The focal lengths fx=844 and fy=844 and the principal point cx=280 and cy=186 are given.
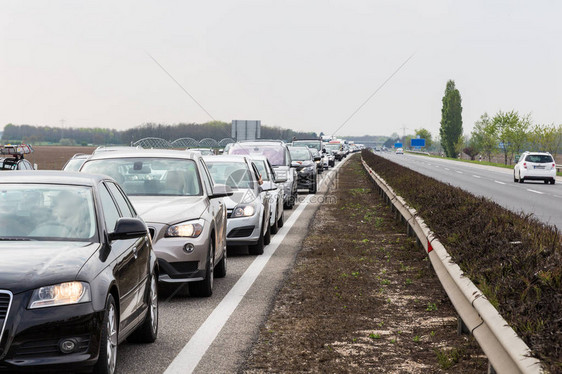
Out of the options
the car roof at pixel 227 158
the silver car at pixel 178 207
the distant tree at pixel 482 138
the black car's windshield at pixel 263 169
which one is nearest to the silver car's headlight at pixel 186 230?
the silver car at pixel 178 207

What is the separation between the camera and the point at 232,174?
597 inches

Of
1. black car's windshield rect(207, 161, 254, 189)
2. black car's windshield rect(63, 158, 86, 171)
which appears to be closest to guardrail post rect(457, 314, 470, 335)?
black car's windshield rect(207, 161, 254, 189)

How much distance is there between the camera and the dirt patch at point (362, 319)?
668cm

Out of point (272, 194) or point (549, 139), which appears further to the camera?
point (549, 139)

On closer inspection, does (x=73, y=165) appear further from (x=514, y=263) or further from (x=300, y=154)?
(x=300, y=154)

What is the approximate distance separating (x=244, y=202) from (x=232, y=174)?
5.29 feet

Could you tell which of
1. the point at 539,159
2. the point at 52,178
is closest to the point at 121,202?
the point at 52,178

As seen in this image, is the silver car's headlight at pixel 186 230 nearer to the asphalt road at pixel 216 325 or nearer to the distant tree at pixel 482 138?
the asphalt road at pixel 216 325

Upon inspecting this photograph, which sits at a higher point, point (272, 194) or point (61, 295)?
point (61, 295)

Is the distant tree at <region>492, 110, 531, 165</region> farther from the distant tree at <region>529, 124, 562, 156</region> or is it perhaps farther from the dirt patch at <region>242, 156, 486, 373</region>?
the dirt patch at <region>242, 156, 486, 373</region>

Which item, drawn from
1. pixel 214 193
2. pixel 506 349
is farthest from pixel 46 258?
pixel 214 193

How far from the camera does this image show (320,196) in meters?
30.8

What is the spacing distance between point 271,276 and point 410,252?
3.41m

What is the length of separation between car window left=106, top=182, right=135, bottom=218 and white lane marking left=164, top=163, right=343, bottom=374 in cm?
123
